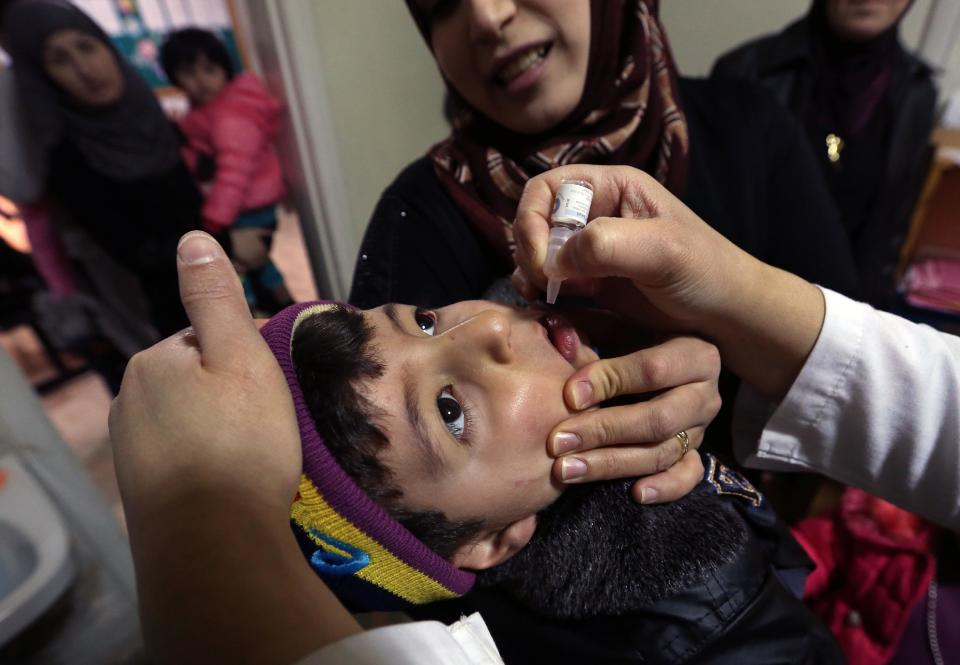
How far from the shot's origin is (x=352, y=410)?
64 centimetres

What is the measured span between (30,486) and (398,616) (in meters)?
0.75

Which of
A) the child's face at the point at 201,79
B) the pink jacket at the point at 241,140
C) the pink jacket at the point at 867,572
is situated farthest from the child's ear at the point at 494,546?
the child's face at the point at 201,79

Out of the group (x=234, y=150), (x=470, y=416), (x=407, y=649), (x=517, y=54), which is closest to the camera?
(x=407, y=649)

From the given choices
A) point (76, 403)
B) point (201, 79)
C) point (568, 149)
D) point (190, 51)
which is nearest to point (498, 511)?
point (568, 149)

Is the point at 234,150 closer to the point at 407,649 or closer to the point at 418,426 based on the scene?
the point at 418,426

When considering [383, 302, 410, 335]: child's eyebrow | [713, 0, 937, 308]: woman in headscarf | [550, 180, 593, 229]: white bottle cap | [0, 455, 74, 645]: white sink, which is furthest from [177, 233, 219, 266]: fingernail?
[713, 0, 937, 308]: woman in headscarf

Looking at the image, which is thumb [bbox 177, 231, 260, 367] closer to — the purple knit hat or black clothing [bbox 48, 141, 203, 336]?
the purple knit hat

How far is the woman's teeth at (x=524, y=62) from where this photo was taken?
0.92 meters

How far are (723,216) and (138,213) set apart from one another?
1211 millimetres

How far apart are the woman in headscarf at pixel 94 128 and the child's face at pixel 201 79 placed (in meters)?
0.13

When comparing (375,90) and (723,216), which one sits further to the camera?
(375,90)

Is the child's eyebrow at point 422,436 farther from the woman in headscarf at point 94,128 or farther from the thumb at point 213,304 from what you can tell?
the woman in headscarf at point 94,128

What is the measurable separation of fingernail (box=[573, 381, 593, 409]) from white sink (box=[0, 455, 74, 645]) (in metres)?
0.98

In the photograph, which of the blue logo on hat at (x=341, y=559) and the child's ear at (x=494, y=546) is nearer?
the blue logo on hat at (x=341, y=559)
